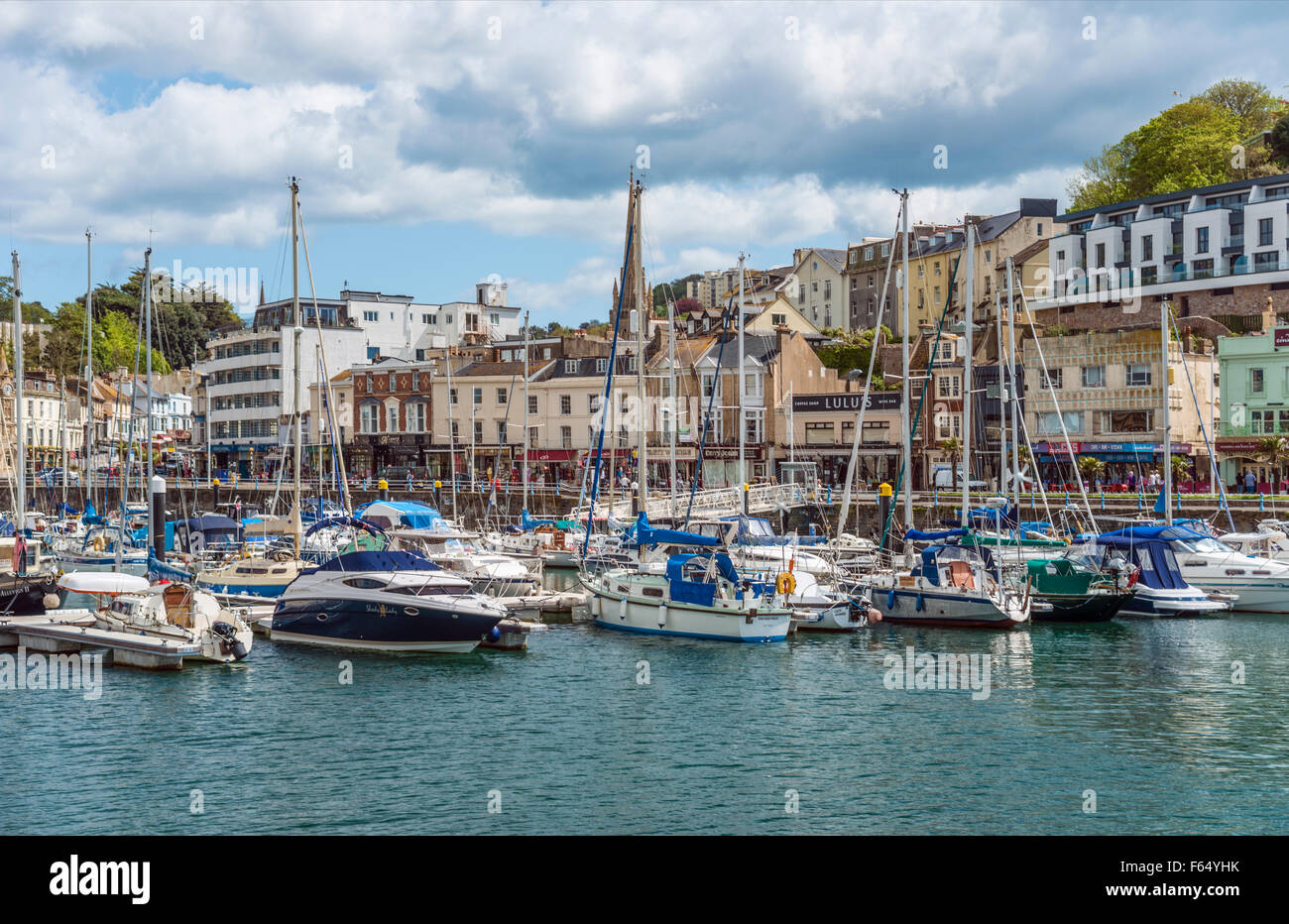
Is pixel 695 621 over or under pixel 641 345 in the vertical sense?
under

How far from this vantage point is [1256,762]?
22.2m

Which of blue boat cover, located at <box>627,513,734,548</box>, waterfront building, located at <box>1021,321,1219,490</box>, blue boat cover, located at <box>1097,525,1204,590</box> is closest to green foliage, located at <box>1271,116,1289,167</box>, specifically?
waterfront building, located at <box>1021,321,1219,490</box>

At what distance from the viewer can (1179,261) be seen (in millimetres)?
80375

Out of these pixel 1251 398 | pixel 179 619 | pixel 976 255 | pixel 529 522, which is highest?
pixel 976 255

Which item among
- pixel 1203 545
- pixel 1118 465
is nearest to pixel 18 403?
pixel 1203 545

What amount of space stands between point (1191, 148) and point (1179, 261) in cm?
1435

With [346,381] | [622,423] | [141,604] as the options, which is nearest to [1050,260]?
[622,423]

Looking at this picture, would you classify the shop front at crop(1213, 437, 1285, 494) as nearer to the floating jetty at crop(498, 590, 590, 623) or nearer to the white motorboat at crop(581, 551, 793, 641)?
the white motorboat at crop(581, 551, 793, 641)

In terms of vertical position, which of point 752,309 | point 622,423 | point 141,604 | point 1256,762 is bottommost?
point 1256,762

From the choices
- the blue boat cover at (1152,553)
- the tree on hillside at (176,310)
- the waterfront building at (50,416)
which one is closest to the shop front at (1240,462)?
the blue boat cover at (1152,553)

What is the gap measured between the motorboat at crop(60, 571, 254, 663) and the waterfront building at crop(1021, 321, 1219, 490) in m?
47.6

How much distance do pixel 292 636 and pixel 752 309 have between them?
65.8m

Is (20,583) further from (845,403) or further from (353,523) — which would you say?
(845,403)
